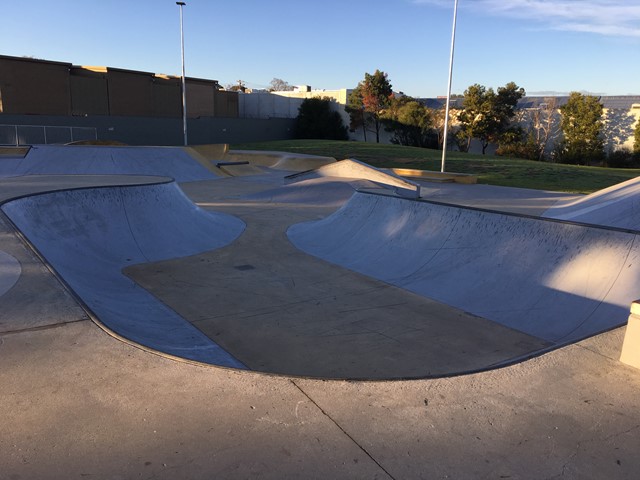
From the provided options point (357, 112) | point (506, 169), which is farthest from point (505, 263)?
point (357, 112)

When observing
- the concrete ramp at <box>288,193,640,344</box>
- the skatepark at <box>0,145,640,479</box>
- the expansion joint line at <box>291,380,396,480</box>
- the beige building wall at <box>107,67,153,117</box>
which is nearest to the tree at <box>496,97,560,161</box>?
the skatepark at <box>0,145,640,479</box>

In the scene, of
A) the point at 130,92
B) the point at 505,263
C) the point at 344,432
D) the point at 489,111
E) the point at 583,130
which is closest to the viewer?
the point at 344,432

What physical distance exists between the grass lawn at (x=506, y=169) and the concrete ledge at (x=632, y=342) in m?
21.5

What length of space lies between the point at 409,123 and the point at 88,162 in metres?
37.1

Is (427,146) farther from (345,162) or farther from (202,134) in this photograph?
(345,162)

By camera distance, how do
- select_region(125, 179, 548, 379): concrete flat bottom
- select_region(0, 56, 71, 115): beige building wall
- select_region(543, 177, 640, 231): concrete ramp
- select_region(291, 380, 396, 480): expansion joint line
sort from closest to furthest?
1. select_region(291, 380, 396, 480): expansion joint line
2. select_region(125, 179, 548, 379): concrete flat bottom
3. select_region(543, 177, 640, 231): concrete ramp
4. select_region(0, 56, 71, 115): beige building wall

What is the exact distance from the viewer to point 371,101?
57031 mm

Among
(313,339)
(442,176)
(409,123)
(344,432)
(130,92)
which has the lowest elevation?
(313,339)

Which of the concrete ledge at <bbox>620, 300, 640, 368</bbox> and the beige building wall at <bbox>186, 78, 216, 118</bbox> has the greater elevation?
the beige building wall at <bbox>186, 78, 216, 118</bbox>

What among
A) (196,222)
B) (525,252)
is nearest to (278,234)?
(196,222)

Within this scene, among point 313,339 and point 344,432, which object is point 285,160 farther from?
point 344,432

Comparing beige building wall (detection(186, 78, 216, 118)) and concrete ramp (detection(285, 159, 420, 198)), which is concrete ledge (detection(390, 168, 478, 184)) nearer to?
concrete ramp (detection(285, 159, 420, 198))

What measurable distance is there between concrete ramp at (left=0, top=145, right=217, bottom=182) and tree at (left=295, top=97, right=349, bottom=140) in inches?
1474

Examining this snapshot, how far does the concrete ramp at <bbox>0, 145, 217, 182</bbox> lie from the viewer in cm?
2006
